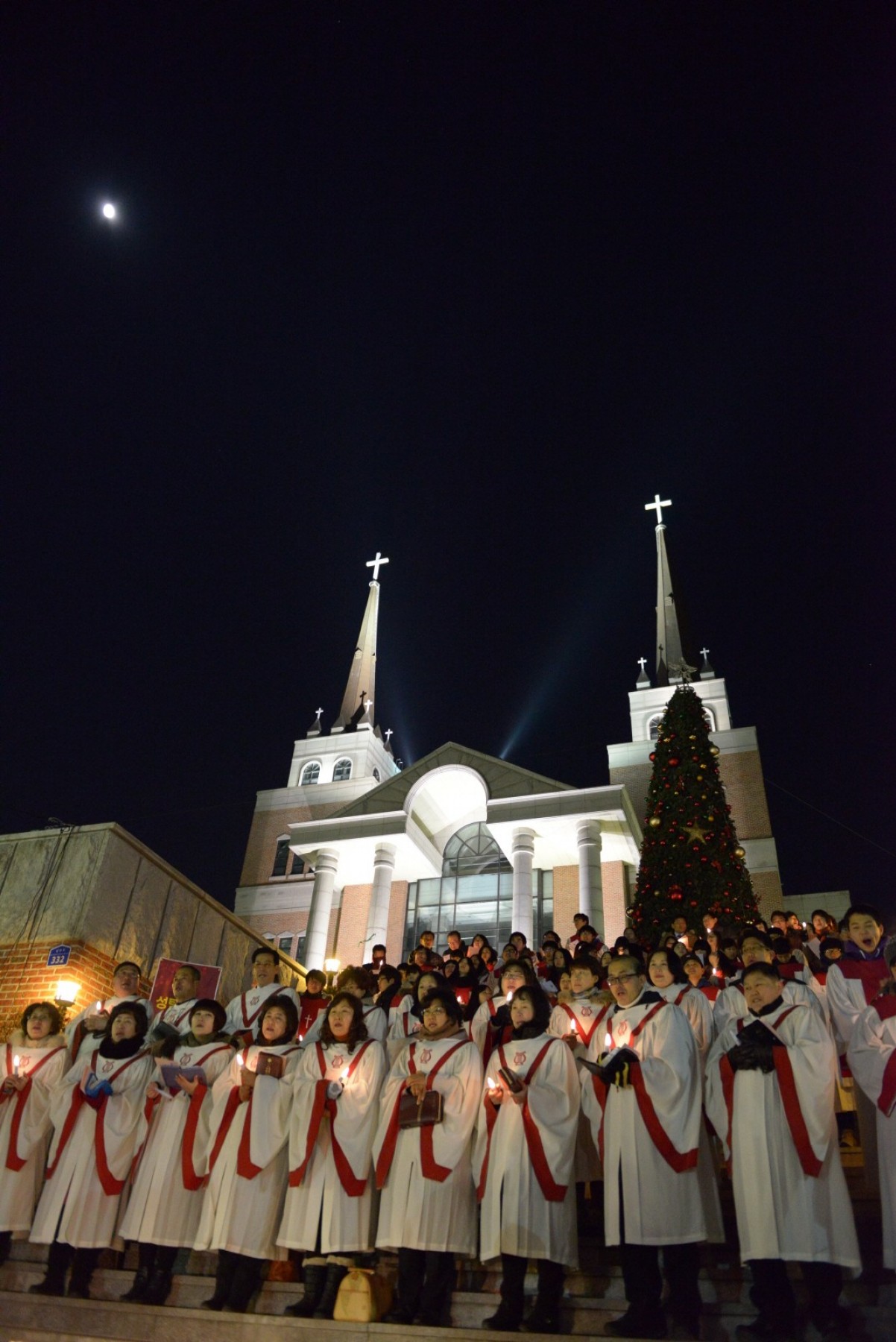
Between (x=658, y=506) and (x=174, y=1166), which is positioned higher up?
(x=658, y=506)

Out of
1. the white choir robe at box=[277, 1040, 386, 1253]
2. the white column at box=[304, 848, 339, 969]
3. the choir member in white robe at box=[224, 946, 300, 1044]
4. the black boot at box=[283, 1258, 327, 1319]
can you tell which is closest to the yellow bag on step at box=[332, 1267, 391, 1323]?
the black boot at box=[283, 1258, 327, 1319]

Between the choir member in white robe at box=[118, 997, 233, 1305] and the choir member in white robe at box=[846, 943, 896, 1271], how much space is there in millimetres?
4779

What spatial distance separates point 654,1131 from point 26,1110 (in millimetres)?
5190

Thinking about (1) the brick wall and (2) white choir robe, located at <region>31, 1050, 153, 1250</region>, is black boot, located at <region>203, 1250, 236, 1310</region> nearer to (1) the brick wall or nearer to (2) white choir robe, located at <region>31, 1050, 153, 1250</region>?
(2) white choir robe, located at <region>31, 1050, 153, 1250</region>

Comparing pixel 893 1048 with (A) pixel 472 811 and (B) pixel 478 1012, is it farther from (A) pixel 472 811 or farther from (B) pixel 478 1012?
(A) pixel 472 811

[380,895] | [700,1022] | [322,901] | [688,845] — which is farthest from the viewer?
[322,901]

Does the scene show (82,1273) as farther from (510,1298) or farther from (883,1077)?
(883,1077)

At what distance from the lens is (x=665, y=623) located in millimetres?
36281

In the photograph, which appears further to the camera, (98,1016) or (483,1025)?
(98,1016)

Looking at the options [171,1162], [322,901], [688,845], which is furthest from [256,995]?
[322,901]

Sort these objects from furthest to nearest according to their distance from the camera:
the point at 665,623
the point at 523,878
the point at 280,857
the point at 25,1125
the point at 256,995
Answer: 1. the point at 665,623
2. the point at 280,857
3. the point at 523,878
4. the point at 256,995
5. the point at 25,1125

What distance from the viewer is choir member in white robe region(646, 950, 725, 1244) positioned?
6.08 m

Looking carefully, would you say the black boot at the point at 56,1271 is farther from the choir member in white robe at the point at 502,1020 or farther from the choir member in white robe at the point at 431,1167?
the choir member in white robe at the point at 502,1020

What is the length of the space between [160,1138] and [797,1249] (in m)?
4.68
